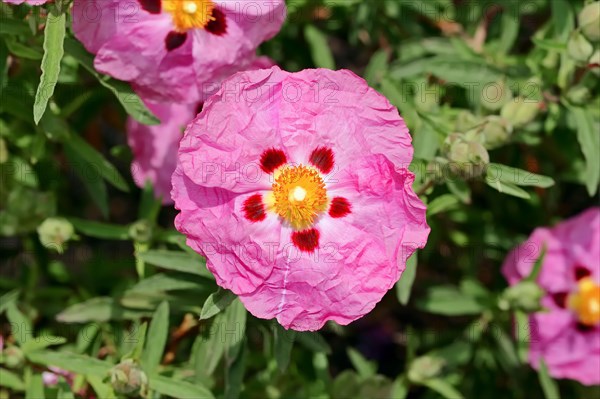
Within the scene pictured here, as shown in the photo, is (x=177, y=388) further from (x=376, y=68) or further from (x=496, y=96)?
(x=376, y=68)

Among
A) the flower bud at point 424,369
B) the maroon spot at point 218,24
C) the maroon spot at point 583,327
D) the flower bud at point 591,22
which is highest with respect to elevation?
the flower bud at point 591,22

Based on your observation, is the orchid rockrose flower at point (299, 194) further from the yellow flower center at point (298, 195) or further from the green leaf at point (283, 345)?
the green leaf at point (283, 345)

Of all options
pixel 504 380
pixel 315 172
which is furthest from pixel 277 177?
pixel 504 380

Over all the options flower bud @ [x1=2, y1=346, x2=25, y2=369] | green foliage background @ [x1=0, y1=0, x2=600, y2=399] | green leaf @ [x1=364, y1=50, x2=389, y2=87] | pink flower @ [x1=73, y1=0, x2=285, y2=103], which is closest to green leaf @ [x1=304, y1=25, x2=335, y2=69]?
green foliage background @ [x1=0, y1=0, x2=600, y2=399]

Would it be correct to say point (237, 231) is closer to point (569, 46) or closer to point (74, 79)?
point (74, 79)

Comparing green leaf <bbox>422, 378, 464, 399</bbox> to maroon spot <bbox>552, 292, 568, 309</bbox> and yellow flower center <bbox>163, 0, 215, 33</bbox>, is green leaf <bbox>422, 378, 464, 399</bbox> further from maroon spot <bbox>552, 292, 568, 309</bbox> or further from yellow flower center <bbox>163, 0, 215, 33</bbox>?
yellow flower center <bbox>163, 0, 215, 33</bbox>

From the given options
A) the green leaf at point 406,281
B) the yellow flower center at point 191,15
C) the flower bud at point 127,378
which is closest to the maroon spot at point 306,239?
the green leaf at point 406,281

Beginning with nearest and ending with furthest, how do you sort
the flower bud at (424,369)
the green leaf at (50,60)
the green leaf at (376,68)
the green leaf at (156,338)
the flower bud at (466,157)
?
1. the green leaf at (50,60)
2. the flower bud at (466,157)
3. the green leaf at (156,338)
4. the flower bud at (424,369)
5. the green leaf at (376,68)
